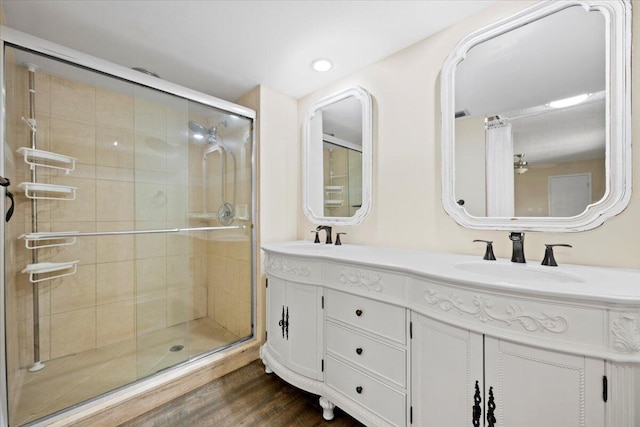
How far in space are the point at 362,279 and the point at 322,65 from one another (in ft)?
5.04

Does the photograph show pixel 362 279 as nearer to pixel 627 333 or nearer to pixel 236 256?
pixel 627 333

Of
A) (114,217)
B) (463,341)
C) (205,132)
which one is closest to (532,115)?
(463,341)

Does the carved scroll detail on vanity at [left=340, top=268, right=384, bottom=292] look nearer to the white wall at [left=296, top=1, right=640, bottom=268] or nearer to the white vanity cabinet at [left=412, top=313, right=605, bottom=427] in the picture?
the white vanity cabinet at [left=412, top=313, right=605, bottom=427]

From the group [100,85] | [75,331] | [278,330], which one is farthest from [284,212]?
[75,331]

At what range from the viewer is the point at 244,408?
4.89 feet

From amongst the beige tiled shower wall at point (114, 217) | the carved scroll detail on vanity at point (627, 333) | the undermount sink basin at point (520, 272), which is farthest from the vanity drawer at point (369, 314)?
the beige tiled shower wall at point (114, 217)

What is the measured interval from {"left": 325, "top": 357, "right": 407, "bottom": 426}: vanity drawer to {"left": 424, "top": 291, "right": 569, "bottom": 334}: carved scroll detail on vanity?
1.63 ft

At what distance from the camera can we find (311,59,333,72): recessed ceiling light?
181cm

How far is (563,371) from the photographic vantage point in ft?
2.57

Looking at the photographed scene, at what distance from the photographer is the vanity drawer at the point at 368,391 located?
1142 millimetres

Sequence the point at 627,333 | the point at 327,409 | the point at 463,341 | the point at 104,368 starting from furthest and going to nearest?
the point at 104,368, the point at 327,409, the point at 463,341, the point at 627,333

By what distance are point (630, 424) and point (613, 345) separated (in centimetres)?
23

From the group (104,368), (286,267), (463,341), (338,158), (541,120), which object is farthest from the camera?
(338,158)

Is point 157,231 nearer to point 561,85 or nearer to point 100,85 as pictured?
point 100,85
